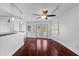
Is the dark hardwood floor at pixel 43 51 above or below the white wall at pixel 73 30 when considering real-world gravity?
below

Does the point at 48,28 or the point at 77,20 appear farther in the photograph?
the point at 48,28

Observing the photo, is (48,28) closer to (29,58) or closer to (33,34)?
(33,34)

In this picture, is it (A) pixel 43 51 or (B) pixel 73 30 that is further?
(A) pixel 43 51

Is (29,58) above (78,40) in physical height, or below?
above

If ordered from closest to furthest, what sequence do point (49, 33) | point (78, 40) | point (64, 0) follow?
point (64, 0) → point (78, 40) → point (49, 33)

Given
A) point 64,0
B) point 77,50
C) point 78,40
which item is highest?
point 64,0

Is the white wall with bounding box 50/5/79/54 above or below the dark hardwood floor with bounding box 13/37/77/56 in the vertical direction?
above

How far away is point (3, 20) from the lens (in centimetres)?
603

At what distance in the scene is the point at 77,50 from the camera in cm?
409

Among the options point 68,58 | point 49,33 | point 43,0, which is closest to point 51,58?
point 68,58

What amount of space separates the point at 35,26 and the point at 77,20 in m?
8.63

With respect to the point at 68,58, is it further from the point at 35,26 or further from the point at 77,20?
the point at 35,26

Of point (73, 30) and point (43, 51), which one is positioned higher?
point (73, 30)

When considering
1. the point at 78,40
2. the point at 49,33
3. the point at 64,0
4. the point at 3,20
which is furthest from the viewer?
the point at 49,33
